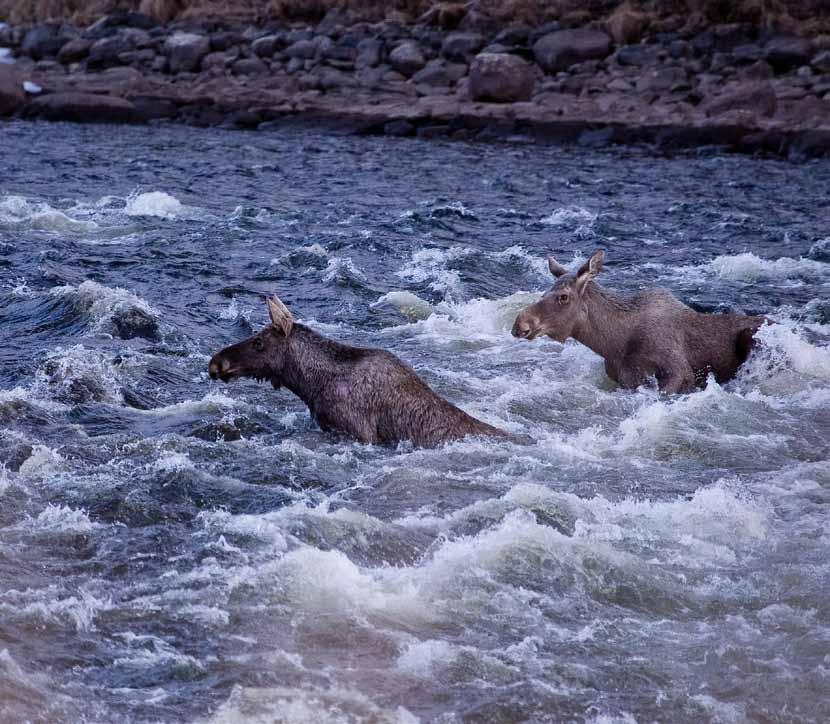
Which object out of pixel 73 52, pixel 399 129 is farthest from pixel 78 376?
pixel 73 52

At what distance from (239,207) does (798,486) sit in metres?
14.7

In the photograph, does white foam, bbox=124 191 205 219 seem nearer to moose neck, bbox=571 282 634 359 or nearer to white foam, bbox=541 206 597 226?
white foam, bbox=541 206 597 226

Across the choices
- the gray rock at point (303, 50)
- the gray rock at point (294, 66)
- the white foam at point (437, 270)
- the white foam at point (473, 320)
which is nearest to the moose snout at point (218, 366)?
the white foam at point (473, 320)

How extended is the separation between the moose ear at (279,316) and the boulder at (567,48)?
Answer: 30.0m

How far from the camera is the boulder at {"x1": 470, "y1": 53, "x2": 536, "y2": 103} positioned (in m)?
36.7

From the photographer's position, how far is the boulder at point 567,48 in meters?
39.5

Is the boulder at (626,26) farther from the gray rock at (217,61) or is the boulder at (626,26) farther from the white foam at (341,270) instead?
the white foam at (341,270)

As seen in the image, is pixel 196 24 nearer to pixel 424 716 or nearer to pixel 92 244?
pixel 92 244

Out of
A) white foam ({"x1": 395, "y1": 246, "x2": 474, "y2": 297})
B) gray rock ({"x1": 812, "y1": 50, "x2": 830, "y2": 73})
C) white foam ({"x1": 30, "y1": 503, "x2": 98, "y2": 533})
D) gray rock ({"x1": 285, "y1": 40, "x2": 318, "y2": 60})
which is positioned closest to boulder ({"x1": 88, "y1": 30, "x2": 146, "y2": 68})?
gray rock ({"x1": 285, "y1": 40, "x2": 318, "y2": 60})

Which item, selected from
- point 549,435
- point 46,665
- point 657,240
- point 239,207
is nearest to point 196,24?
point 239,207

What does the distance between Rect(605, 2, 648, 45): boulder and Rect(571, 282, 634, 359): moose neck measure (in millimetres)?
30395

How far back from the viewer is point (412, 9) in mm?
48094

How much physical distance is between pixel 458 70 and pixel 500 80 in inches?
134

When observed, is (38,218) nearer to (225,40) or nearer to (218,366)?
(218,366)
